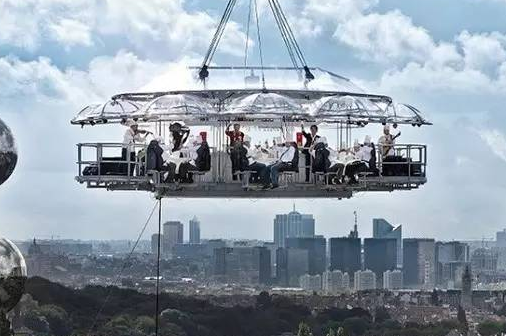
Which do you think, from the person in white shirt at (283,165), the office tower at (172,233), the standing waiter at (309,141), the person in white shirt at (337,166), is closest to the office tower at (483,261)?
the office tower at (172,233)

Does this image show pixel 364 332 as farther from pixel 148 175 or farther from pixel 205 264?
pixel 148 175

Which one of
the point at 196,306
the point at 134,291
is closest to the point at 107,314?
the point at 134,291

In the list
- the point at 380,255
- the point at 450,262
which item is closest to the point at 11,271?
the point at 380,255

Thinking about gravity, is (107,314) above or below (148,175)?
below

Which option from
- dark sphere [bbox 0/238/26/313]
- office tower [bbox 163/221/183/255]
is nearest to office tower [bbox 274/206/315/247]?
office tower [bbox 163/221/183/255]

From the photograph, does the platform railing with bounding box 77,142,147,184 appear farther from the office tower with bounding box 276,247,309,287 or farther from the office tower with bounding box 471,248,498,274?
the office tower with bounding box 471,248,498,274

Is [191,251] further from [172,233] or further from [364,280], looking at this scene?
[364,280]
